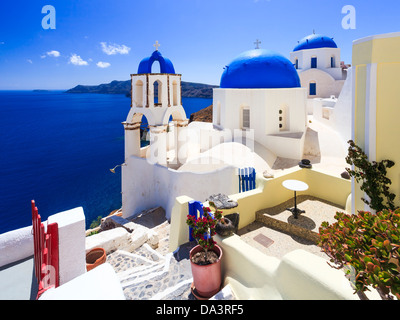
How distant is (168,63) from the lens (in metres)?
14.5

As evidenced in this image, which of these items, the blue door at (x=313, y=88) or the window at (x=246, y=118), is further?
the blue door at (x=313, y=88)

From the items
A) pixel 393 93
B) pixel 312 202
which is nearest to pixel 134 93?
pixel 312 202

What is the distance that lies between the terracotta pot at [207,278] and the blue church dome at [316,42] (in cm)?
2842

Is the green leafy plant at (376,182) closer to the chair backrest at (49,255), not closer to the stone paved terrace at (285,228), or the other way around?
the stone paved terrace at (285,228)

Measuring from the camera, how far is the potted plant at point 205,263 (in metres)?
4.46

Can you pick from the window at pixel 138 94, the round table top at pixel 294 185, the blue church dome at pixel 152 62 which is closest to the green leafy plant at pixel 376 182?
the round table top at pixel 294 185

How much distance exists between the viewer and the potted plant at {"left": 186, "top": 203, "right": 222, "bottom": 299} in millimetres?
4457

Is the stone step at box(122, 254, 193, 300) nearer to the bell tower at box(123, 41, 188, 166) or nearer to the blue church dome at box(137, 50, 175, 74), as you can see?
the bell tower at box(123, 41, 188, 166)

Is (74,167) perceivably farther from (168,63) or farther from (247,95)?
(247,95)

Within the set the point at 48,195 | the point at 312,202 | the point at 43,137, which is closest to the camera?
the point at 312,202

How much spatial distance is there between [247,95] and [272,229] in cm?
960

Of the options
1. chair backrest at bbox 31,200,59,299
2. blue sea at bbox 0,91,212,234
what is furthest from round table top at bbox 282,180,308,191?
blue sea at bbox 0,91,212,234

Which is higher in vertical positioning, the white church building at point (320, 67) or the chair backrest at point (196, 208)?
the white church building at point (320, 67)

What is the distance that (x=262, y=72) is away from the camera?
14.1m
